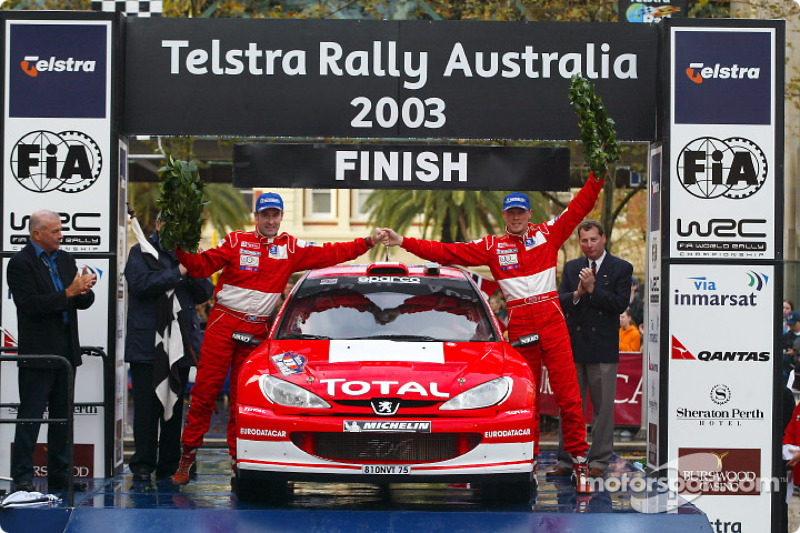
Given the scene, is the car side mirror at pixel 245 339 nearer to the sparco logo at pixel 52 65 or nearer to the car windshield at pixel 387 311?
the car windshield at pixel 387 311

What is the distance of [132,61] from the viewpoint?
8383mm

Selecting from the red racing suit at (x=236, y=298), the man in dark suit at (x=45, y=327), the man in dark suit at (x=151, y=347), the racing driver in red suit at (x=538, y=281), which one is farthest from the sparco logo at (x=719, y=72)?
the man in dark suit at (x=45, y=327)

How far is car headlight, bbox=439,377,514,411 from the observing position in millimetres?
6445

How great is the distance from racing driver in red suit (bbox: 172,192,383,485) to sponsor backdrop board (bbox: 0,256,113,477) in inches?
36.1

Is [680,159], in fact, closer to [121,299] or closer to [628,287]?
[628,287]

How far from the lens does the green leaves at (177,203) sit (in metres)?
7.20

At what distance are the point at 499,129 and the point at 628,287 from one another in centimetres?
159

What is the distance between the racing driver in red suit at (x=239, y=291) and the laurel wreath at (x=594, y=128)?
1.63 metres

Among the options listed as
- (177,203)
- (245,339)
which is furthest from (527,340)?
(177,203)

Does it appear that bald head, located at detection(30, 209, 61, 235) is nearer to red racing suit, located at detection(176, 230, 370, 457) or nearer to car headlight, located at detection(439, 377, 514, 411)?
red racing suit, located at detection(176, 230, 370, 457)

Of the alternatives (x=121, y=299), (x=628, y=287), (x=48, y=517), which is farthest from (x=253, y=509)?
(x=628, y=287)

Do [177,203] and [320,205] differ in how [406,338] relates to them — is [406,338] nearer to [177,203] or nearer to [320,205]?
[177,203]

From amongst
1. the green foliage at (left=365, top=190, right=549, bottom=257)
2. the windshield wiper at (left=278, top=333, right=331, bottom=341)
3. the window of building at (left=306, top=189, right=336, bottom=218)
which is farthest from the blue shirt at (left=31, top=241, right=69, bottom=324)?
the window of building at (left=306, top=189, right=336, bottom=218)

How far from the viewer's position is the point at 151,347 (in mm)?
7848
